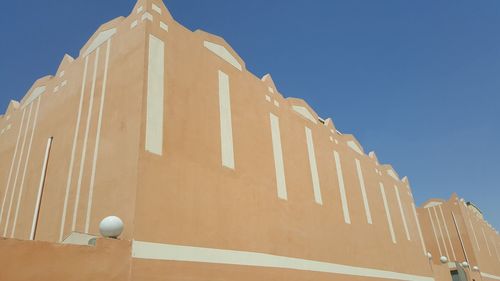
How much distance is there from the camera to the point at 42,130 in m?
10.4

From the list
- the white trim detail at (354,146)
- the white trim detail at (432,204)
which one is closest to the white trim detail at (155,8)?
the white trim detail at (354,146)

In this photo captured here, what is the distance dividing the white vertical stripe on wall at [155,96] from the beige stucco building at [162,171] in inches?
1.1

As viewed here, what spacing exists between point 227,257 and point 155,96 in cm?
364

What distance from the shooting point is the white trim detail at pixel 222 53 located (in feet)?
34.4

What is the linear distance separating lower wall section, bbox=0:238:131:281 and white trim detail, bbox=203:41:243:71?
5.87 metres

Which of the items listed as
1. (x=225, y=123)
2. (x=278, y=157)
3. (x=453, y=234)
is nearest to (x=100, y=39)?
(x=225, y=123)

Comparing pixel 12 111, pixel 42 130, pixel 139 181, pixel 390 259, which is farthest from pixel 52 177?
pixel 390 259

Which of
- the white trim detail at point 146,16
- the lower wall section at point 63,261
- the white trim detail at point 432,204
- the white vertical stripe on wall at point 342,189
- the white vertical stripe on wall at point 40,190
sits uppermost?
the white trim detail at point 432,204

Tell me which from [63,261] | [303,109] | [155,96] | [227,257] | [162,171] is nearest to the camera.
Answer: [63,261]

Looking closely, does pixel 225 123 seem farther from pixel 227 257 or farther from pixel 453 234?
pixel 453 234

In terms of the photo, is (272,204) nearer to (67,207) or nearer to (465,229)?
(67,207)

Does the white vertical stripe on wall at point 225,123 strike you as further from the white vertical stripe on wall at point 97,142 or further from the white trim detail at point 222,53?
the white vertical stripe on wall at point 97,142

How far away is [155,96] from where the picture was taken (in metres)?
8.04

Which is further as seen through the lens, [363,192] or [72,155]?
[363,192]
